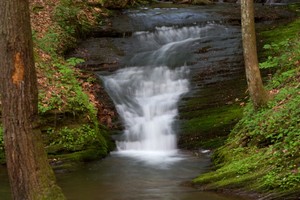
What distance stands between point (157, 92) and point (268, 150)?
675 cm

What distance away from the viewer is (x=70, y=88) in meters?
12.0

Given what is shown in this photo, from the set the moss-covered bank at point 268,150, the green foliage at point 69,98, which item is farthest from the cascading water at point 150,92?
the moss-covered bank at point 268,150

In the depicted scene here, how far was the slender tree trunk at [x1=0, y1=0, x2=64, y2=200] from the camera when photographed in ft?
16.6

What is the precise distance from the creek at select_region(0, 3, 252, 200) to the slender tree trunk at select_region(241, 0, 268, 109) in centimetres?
189

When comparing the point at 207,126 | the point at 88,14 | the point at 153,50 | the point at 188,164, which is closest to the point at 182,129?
the point at 207,126

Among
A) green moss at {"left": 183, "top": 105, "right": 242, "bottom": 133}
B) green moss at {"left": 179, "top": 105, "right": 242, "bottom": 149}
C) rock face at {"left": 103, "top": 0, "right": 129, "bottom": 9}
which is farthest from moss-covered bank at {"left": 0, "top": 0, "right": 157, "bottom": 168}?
rock face at {"left": 103, "top": 0, "right": 129, "bottom": 9}

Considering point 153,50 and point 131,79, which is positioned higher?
point 153,50

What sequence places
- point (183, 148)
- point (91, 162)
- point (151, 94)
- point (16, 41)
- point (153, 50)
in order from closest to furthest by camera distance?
point (16, 41) < point (91, 162) < point (183, 148) < point (151, 94) < point (153, 50)

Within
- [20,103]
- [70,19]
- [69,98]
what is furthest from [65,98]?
[70,19]

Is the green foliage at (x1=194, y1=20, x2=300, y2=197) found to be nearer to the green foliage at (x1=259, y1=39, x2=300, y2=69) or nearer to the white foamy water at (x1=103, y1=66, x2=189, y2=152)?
the green foliage at (x1=259, y1=39, x2=300, y2=69)

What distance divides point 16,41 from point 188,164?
5.76m

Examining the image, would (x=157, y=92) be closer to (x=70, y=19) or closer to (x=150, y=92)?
(x=150, y=92)

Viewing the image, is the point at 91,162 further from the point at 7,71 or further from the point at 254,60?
the point at 7,71

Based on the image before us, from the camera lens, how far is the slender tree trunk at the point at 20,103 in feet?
16.6
